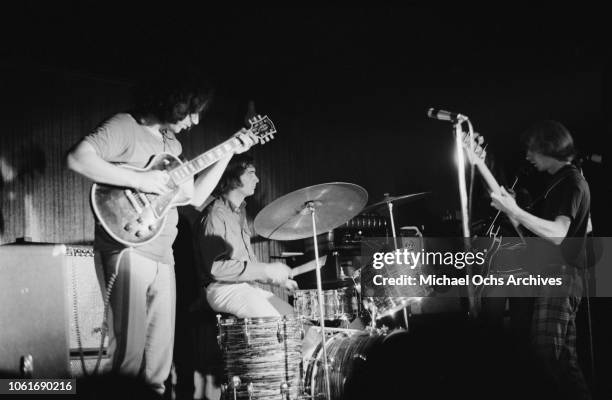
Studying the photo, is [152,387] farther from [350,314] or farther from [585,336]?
[585,336]

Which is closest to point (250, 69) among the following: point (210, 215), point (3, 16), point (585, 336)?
point (210, 215)

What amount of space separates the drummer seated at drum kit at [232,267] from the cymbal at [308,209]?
0.24 meters

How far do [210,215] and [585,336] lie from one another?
2.80 meters

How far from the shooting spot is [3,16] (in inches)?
151

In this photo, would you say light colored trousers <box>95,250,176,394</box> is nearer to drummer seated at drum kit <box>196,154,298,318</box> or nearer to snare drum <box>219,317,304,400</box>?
snare drum <box>219,317,304,400</box>

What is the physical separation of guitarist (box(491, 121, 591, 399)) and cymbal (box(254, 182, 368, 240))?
A: 3.15 ft

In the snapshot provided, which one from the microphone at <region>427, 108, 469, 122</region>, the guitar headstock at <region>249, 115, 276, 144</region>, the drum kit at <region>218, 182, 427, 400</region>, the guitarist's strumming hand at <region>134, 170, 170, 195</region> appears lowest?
the drum kit at <region>218, 182, 427, 400</region>

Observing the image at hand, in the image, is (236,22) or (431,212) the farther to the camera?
(431,212)

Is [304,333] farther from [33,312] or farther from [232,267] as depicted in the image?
[33,312]

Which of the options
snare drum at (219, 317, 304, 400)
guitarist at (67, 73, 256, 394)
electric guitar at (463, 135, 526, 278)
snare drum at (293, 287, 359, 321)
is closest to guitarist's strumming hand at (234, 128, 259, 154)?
guitarist at (67, 73, 256, 394)

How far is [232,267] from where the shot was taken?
397cm

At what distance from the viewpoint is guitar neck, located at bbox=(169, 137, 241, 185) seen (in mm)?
3166

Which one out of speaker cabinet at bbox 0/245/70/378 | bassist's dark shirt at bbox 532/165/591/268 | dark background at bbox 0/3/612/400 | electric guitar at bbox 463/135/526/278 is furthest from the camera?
dark background at bbox 0/3/612/400

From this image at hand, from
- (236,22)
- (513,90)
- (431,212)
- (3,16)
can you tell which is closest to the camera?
(3,16)
